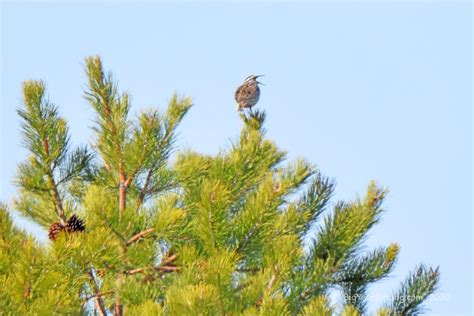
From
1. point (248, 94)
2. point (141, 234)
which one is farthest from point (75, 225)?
point (248, 94)

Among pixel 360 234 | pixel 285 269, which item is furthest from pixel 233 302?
pixel 360 234

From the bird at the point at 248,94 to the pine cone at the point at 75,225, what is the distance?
305cm

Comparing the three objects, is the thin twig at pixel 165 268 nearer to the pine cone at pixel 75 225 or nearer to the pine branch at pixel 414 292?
the pine cone at pixel 75 225

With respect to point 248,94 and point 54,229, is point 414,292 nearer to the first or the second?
point 54,229

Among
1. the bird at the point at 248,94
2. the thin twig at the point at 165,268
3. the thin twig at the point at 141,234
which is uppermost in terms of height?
the bird at the point at 248,94

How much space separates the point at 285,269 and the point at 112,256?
3.13ft

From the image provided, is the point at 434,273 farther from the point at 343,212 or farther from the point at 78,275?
the point at 78,275

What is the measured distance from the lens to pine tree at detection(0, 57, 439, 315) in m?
5.55

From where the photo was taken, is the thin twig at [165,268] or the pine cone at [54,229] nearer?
the thin twig at [165,268]

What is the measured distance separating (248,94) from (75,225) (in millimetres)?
3977

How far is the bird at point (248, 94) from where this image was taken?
31.4 feet

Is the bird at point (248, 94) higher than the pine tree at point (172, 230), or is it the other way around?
the bird at point (248, 94)

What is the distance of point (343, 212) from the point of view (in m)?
6.53

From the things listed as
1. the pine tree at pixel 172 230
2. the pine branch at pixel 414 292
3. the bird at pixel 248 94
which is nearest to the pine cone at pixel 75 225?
the pine tree at pixel 172 230
